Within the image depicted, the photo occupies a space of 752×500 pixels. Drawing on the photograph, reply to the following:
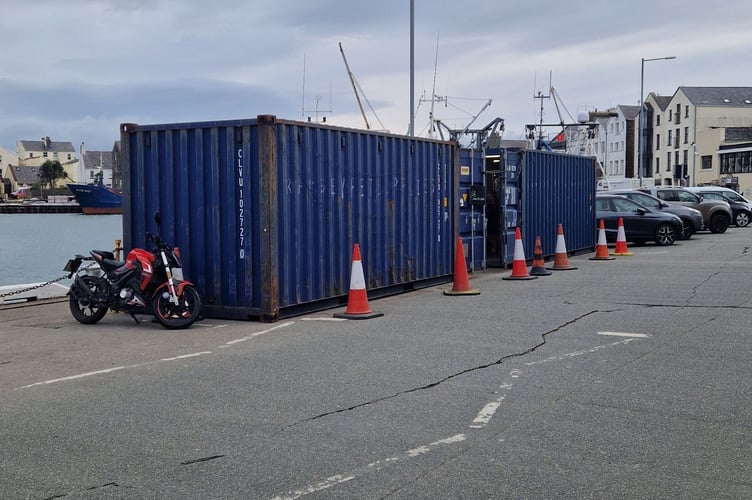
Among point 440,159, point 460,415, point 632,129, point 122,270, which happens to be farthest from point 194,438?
point 632,129

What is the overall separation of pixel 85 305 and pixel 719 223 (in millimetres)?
26712

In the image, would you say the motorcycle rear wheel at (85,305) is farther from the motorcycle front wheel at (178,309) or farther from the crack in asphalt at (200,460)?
the crack in asphalt at (200,460)

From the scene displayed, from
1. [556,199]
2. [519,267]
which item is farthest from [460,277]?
[556,199]

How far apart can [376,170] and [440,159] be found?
2.57 metres

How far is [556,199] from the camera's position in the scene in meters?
21.2

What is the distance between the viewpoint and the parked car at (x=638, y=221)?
25.6 m

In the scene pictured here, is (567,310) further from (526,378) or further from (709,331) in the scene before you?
(526,378)

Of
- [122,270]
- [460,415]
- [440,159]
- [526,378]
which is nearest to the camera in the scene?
[460,415]

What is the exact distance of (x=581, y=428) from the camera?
5.90 metres

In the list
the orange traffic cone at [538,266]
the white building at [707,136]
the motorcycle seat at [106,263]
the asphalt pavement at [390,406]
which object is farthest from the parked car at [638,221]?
the white building at [707,136]

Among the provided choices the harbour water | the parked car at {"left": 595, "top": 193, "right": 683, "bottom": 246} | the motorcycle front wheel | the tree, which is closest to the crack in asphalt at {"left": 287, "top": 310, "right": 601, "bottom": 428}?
the motorcycle front wheel

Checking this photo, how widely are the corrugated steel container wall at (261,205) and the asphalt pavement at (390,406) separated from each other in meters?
0.67

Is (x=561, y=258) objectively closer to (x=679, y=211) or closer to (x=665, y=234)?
(x=665, y=234)

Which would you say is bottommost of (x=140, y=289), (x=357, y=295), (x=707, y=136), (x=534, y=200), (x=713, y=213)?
(x=357, y=295)
